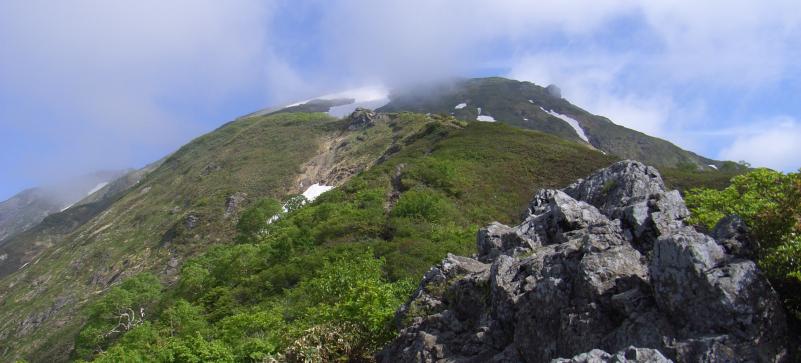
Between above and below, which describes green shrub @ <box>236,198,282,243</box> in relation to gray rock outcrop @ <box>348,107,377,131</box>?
below

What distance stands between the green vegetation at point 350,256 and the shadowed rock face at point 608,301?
3.21 m

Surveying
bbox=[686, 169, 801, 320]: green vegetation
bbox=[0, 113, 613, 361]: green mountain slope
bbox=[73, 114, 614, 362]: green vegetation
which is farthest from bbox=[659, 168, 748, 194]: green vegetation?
bbox=[686, 169, 801, 320]: green vegetation

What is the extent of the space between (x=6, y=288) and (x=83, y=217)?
5587 centimetres

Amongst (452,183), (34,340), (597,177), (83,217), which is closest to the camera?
(597,177)

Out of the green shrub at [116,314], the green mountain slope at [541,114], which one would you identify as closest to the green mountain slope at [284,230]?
the green shrub at [116,314]

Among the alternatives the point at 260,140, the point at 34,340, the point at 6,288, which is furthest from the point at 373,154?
the point at 6,288

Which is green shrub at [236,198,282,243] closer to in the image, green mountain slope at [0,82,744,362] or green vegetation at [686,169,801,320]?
green mountain slope at [0,82,744,362]

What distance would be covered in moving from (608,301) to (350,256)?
27958mm

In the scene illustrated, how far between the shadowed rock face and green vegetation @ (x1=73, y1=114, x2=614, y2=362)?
3211mm

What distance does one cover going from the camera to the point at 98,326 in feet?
155

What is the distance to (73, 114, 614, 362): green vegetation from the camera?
19953mm

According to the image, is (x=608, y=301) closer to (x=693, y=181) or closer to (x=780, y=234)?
(x=780, y=234)

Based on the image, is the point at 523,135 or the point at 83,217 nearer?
→ the point at 523,135

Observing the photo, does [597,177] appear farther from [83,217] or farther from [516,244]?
[83,217]
